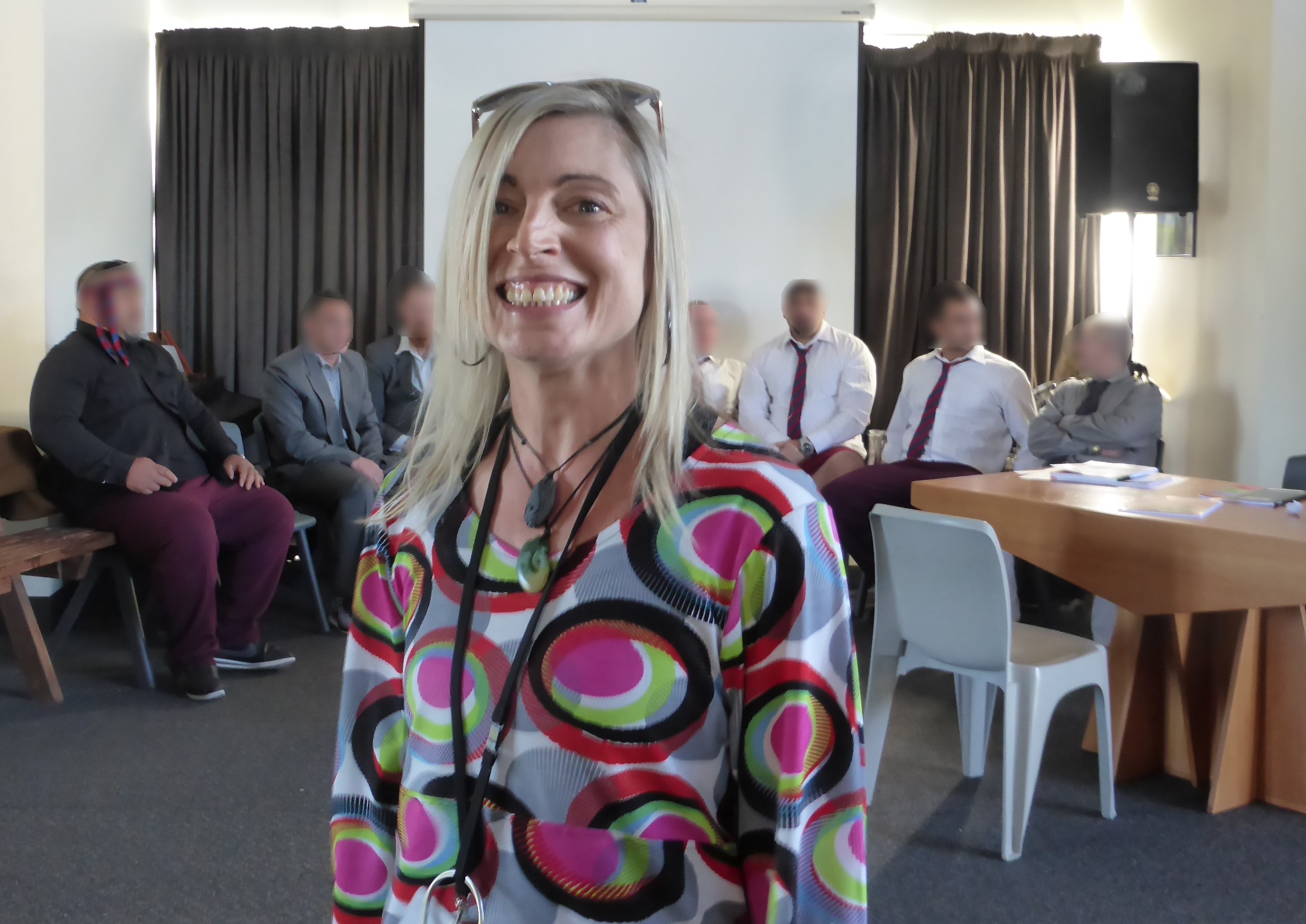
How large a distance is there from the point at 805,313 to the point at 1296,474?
6.94ft

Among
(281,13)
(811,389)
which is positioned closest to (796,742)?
(811,389)

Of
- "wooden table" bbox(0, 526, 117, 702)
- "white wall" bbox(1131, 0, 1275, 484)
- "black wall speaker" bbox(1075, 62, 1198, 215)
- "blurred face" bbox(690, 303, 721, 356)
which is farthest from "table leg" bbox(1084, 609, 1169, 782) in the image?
"wooden table" bbox(0, 526, 117, 702)

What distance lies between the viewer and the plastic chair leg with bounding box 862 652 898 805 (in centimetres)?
246

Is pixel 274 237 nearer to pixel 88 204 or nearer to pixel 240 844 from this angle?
pixel 88 204

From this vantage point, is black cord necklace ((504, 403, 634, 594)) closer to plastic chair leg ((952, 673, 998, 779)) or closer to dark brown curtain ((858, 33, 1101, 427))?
plastic chair leg ((952, 673, 998, 779))

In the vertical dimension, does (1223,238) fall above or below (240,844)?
above

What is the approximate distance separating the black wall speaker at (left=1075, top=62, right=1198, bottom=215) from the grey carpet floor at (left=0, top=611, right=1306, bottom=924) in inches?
88.3

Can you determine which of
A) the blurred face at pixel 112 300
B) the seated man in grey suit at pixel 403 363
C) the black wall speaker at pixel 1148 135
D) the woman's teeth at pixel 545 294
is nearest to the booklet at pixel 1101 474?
the black wall speaker at pixel 1148 135

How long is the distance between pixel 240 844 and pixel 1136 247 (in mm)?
4563

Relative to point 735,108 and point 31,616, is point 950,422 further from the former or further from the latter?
point 31,616

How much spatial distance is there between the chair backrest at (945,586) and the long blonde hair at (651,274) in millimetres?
1451

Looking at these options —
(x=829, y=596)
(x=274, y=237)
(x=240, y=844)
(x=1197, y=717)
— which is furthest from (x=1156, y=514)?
(x=274, y=237)

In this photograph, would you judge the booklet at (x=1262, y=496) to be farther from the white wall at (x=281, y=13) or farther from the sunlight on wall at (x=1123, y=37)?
the white wall at (x=281, y=13)

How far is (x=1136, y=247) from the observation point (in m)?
4.98
